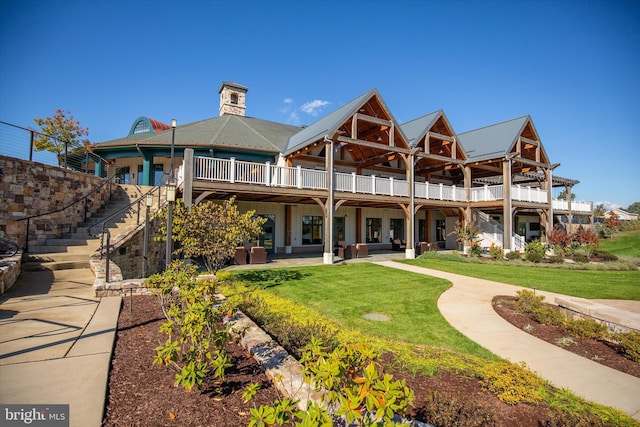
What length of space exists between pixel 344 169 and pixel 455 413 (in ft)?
60.0

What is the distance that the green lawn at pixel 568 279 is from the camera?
370 inches

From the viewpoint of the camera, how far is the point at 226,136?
18.1 metres

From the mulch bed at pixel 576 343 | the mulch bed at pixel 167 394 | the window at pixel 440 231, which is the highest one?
the window at pixel 440 231

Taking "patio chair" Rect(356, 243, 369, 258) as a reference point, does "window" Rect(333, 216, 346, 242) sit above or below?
above

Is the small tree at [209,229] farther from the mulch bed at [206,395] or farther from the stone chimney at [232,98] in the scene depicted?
Result: the stone chimney at [232,98]

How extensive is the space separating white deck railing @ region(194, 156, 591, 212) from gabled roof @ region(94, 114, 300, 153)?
13.6 ft

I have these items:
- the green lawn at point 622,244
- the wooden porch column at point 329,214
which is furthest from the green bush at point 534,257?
the green lawn at point 622,244

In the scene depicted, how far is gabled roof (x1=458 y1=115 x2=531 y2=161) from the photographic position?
66.7 ft

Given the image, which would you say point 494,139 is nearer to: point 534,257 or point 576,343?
point 534,257

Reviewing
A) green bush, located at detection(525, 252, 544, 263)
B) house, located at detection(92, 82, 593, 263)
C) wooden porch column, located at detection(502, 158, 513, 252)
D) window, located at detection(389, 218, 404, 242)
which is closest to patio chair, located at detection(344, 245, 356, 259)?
house, located at detection(92, 82, 593, 263)

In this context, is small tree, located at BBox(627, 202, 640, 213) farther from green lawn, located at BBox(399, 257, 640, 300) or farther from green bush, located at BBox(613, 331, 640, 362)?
green bush, located at BBox(613, 331, 640, 362)

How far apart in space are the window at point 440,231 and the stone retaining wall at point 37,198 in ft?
78.1

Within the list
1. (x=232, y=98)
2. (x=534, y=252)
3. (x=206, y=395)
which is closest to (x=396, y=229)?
(x=534, y=252)

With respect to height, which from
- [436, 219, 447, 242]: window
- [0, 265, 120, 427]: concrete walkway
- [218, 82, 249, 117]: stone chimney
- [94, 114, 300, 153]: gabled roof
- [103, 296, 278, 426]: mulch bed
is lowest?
[103, 296, 278, 426]: mulch bed
